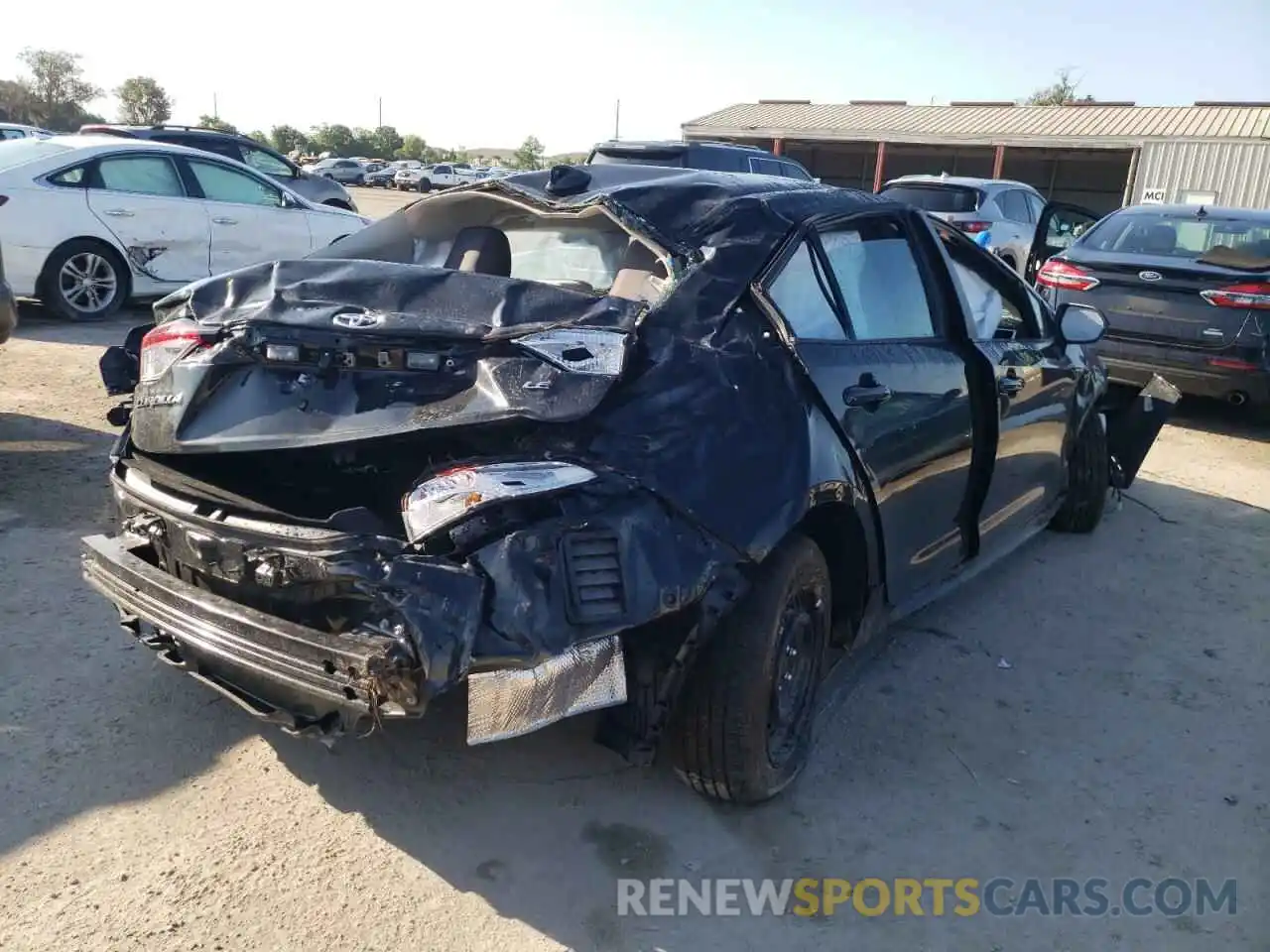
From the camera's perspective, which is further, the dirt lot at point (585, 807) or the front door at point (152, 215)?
the front door at point (152, 215)

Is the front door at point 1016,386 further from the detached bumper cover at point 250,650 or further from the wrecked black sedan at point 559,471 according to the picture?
the detached bumper cover at point 250,650

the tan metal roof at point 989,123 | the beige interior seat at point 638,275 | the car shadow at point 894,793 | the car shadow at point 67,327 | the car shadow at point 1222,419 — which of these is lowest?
the car shadow at point 1222,419

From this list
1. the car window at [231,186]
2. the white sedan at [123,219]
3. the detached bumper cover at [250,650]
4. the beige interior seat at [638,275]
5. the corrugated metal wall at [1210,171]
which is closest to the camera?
the detached bumper cover at [250,650]

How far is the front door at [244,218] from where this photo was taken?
31.8ft

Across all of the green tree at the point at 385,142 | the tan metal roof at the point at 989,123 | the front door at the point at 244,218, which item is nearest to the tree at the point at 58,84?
the green tree at the point at 385,142

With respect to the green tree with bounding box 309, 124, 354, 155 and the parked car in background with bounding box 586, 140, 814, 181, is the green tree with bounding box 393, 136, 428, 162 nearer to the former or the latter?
the green tree with bounding box 309, 124, 354, 155

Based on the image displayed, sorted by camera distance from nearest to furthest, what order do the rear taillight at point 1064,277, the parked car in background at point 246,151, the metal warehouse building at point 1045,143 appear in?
the rear taillight at point 1064,277
the parked car in background at point 246,151
the metal warehouse building at point 1045,143

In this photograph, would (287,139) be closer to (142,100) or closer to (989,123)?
(142,100)

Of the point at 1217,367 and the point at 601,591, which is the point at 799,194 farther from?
the point at 1217,367

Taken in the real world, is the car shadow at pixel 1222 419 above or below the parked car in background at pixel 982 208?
below

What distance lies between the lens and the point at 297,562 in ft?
7.92

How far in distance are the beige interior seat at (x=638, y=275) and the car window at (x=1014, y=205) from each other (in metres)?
12.2

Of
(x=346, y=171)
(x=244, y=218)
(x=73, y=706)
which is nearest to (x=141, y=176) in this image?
(x=244, y=218)

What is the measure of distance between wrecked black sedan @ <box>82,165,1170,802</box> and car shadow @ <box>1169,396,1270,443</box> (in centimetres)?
576
